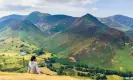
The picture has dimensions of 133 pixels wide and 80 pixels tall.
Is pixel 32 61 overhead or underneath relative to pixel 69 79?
overhead

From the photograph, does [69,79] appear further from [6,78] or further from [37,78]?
[6,78]

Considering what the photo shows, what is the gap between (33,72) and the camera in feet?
185

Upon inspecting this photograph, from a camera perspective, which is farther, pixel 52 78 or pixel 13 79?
pixel 52 78

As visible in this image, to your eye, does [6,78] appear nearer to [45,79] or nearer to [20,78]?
[20,78]

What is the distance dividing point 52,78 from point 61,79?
171 cm

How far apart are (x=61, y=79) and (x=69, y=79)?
68.5 inches

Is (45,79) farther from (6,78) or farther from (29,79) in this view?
(6,78)

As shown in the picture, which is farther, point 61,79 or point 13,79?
point 61,79

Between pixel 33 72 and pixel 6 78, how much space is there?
6048 millimetres

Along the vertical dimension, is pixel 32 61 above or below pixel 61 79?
above

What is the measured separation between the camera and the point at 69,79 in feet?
187

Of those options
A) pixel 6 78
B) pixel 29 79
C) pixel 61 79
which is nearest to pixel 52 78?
pixel 61 79

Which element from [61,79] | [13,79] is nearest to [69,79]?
[61,79]

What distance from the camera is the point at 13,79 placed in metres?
52.1
